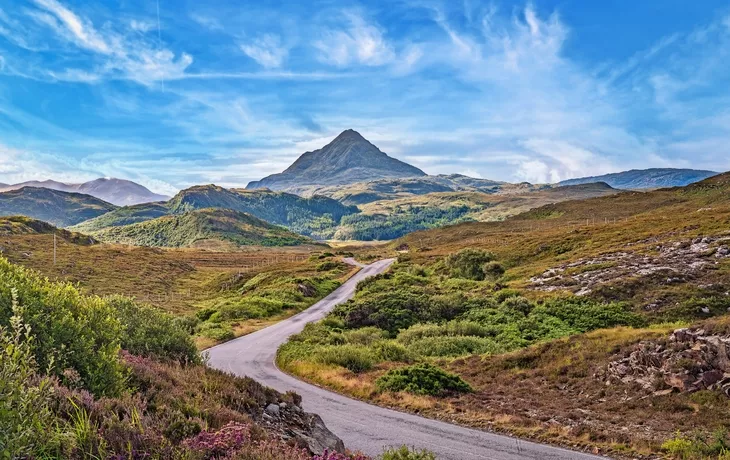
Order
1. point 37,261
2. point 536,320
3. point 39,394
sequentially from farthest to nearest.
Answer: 1. point 37,261
2. point 536,320
3. point 39,394

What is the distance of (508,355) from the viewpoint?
2438cm

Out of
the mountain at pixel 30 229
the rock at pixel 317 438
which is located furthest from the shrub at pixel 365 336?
the mountain at pixel 30 229

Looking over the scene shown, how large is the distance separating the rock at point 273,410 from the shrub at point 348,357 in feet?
52.6

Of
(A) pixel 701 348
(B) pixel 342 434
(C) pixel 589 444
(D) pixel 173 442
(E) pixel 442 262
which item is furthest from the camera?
(E) pixel 442 262

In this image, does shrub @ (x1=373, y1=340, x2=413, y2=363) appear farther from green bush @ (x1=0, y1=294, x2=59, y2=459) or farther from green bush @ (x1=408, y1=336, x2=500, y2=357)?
green bush @ (x1=0, y1=294, x2=59, y2=459)

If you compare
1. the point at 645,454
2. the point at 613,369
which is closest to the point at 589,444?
the point at 645,454

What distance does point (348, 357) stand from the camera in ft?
90.4

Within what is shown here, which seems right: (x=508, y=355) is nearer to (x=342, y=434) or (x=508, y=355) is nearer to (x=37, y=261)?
(x=342, y=434)

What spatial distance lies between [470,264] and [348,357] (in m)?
33.4

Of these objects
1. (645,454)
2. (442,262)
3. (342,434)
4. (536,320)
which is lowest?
(342,434)

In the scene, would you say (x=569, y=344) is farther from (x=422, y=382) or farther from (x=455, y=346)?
(x=422, y=382)

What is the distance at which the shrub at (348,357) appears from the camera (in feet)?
87.3

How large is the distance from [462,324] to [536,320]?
531 centimetres

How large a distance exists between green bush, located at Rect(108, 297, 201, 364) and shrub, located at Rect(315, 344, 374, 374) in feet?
46.9
